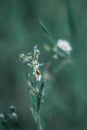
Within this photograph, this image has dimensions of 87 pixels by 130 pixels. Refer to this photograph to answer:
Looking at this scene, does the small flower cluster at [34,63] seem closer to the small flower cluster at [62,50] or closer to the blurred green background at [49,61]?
the blurred green background at [49,61]

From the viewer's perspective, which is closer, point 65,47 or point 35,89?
point 35,89

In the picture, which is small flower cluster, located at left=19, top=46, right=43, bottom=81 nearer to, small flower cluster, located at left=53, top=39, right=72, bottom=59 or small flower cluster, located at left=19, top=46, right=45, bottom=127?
small flower cluster, located at left=19, top=46, right=45, bottom=127

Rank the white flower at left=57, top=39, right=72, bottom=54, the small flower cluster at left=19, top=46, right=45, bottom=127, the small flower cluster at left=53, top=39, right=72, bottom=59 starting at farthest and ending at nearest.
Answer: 1. the white flower at left=57, top=39, right=72, bottom=54
2. the small flower cluster at left=53, top=39, right=72, bottom=59
3. the small flower cluster at left=19, top=46, right=45, bottom=127

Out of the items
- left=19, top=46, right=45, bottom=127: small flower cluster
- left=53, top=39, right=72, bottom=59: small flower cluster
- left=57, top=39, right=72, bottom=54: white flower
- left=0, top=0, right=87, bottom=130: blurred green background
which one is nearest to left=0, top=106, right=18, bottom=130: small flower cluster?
left=19, top=46, right=45, bottom=127: small flower cluster

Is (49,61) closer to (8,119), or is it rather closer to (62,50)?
(62,50)

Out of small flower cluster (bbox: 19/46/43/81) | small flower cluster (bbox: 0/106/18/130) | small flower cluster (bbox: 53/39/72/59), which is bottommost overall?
small flower cluster (bbox: 0/106/18/130)

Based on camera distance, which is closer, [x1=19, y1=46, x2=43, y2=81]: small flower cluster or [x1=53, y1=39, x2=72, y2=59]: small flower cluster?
[x1=19, y1=46, x2=43, y2=81]: small flower cluster

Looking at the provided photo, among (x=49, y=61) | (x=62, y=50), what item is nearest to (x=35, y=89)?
(x=62, y=50)

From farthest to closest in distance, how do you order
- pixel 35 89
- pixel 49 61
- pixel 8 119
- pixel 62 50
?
pixel 49 61 < pixel 62 50 < pixel 8 119 < pixel 35 89

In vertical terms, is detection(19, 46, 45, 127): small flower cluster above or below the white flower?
below

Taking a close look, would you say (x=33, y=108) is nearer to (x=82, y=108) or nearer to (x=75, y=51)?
(x=75, y=51)
